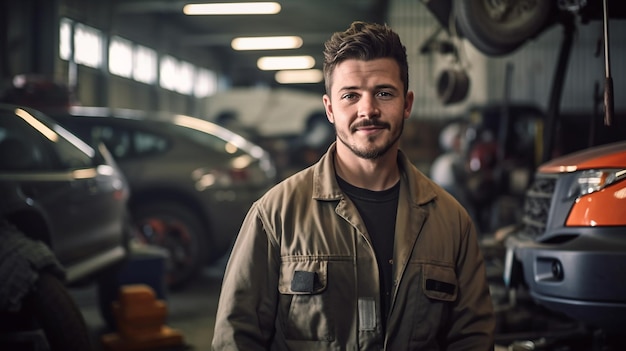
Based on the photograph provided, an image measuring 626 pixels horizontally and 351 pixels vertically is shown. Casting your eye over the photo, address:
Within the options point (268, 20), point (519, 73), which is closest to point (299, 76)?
point (268, 20)

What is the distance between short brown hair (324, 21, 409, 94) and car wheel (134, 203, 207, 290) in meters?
5.22

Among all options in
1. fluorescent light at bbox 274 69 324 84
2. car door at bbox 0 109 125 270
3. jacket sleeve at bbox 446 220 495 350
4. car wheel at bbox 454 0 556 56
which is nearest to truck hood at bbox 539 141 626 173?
car wheel at bbox 454 0 556 56

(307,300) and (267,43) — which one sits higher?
(267,43)

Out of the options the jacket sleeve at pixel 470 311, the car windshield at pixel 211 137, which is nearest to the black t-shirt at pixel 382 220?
the jacket sleeve at pixel 470 311

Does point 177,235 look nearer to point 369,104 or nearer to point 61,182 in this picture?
point 61,182

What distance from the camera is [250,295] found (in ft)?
7.56

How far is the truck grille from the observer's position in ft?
13.4

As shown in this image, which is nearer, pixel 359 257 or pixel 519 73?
pixel 359 257

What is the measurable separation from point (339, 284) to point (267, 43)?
859 inches

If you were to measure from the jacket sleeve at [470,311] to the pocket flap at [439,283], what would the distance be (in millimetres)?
54

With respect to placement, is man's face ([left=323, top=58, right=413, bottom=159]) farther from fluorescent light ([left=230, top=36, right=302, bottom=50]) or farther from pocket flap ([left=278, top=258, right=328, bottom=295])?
fluorescent light ([left=230, top=36, right=302, bottom=50])

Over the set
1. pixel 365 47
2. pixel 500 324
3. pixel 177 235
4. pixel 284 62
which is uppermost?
pixel 284 62

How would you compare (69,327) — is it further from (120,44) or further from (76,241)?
(120,44)

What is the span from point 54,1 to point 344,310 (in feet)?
19.5
